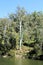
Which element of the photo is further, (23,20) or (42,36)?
(23,20)

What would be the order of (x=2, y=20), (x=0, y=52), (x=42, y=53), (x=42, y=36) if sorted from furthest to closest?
(x=2, y=20) < (x=0, y=52) < (x=42, y=36) < (x=42, y=53)

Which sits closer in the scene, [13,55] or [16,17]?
[13,55]

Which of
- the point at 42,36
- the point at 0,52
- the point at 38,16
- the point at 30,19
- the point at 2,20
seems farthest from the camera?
the point at 38,16

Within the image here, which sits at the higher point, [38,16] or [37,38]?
[38,16]

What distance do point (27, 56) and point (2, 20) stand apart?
52.8 feet

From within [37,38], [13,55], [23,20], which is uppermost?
[23,20]

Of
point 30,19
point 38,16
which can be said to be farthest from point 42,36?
point 38,16

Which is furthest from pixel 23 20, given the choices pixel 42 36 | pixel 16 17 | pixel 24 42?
pixel 42 36

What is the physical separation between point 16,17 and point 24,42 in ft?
27.5

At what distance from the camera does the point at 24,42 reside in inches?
2616

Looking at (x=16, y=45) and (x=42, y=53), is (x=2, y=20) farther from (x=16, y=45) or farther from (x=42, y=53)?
(x=42, y=53)

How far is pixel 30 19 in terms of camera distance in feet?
246

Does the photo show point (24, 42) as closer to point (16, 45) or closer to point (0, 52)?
point (16, 45)

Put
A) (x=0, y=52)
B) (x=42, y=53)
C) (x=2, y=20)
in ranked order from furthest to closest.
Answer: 1. (x=2, y=20)
2. (x=0, y=52)
3. (x=42, y=53)
